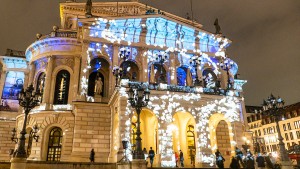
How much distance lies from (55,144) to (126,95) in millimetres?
11120

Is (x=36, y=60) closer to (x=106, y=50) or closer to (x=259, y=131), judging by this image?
(x=106, y=50)

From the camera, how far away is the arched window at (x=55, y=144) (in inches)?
1081

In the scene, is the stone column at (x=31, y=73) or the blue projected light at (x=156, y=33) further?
the stone column at (x=31, y=73)

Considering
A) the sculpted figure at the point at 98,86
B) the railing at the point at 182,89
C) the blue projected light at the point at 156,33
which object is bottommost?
the railing at the point at 182,89

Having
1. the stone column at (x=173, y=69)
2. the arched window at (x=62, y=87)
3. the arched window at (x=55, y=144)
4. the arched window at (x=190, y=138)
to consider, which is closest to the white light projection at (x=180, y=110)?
the arched window at (x=190, y=138)

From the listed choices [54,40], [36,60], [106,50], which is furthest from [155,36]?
[36,60]

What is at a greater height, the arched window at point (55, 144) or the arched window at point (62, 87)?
the arched window at point (62, 87)

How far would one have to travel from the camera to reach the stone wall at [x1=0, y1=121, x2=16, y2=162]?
31672 millimetres

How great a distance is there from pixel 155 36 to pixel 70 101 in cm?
1215

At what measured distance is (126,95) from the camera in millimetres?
22141

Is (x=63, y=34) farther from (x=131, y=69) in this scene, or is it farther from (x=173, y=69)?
(x=173, y=69)

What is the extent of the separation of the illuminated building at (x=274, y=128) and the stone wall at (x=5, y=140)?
1558 inches

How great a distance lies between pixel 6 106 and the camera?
34438mm

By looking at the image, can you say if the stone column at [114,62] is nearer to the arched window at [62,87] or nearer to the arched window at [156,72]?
the arched window at [156,72]
